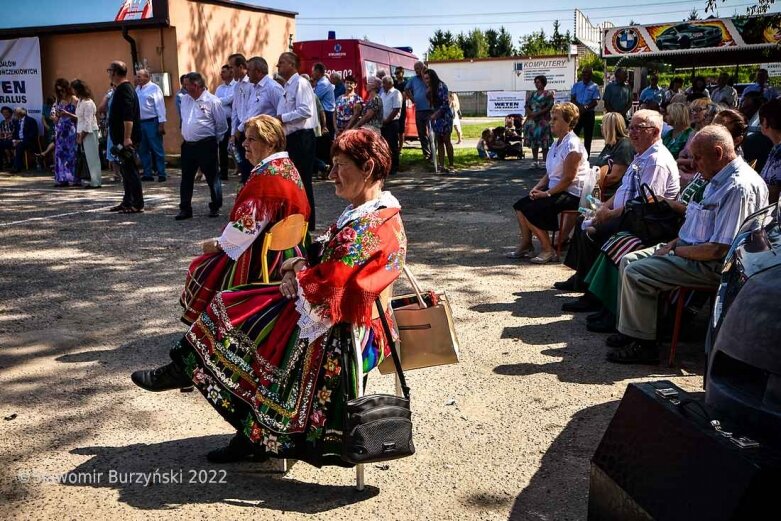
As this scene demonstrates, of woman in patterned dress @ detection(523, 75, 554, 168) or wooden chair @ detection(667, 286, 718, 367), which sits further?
woman in patterned dress @ detection(523, 75, 554, 168)

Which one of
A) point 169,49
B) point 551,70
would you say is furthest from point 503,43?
point 169,49

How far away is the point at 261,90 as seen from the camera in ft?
29.3

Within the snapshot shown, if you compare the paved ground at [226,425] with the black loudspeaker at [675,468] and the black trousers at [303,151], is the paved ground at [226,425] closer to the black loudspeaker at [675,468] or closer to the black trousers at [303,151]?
the black loudspeaker at [675,468]

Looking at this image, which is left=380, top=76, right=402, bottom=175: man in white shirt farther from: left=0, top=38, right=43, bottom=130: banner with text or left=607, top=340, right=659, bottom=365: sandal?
left=607, top=340, right=659, bottom=365: sandal

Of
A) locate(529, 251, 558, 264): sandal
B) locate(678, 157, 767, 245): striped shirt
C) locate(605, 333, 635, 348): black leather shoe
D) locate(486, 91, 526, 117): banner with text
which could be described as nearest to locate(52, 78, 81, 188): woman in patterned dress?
locate(529, 251, 558, 264): sandal

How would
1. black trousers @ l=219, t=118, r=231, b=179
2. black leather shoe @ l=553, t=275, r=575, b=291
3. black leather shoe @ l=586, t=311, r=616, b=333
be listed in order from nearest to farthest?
1. black leather shoe @ l=586, t=311, r=616, b=333
2. black leather shoe @ l=553, t=275, r=575, b=291
3. black trousers @ l=219, t=118, r=231, b=179

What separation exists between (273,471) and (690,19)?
30.1 m

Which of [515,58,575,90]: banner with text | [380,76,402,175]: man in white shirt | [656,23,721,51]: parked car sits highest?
[656,23,721,51]: parked car

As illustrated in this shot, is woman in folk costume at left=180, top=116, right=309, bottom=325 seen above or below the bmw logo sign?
below

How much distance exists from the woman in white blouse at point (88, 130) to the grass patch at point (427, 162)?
19.6 feet

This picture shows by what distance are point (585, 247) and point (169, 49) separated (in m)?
13.5

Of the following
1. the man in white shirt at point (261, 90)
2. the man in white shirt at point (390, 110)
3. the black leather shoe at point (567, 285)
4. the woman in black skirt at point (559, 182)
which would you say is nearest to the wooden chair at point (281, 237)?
the black leather shoe at point (567, 285)

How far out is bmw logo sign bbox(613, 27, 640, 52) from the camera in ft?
96.7

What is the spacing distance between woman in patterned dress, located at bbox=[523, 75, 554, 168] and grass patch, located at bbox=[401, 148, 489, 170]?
1435 mm
